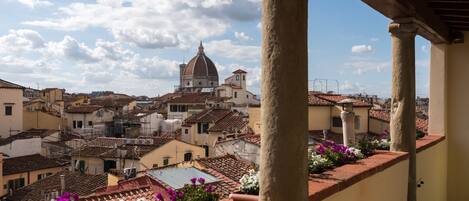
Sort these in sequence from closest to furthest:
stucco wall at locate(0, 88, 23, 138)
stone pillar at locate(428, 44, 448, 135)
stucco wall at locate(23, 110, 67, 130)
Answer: stone pillar at locate(428, 44, 448, 135)
stucco wall at locate(0, 88, 23, 138)
stucco wall at locate(23, 110, 67, 130)

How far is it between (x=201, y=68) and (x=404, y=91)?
8011cm

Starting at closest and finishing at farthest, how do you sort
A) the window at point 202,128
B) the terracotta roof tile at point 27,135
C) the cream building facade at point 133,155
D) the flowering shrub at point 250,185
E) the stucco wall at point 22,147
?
the flowering shrub at point 250,185 → the cream building facade at point 133,155 → the stucco wall at point 22,147 → the terracotta roof tile at point 27,135 → the window at point 202,128

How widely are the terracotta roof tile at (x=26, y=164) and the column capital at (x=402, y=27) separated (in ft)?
71.9

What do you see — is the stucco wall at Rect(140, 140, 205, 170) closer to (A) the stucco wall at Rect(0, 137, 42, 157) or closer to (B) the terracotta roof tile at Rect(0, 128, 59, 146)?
(A) the stucco wall at Rect(0, 137, 42, 157)

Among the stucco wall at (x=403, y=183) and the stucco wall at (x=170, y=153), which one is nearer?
the stucco wall at (x=403, y=183)

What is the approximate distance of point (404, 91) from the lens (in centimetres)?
462

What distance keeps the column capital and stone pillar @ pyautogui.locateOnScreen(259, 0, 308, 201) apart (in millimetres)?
2918

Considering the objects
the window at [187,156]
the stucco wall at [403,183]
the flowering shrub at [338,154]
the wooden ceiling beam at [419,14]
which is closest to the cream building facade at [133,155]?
the window at [187,156]

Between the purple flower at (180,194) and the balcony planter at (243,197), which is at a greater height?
the balcony planter at (243,197)

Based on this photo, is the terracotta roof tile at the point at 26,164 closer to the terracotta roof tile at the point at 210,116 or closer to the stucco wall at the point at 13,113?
the terracotta roof tile at the point at 210,116

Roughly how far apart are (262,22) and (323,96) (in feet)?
75.1

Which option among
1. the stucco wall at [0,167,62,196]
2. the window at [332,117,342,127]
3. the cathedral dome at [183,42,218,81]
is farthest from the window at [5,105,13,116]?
the cathedral dome at [183,42,218,81]

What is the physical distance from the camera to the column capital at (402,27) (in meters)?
4.60

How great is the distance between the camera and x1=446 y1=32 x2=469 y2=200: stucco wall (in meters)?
6.43
